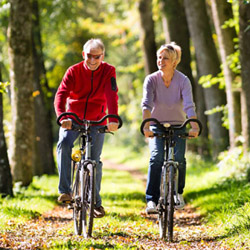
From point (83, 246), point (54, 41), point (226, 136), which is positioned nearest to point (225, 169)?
point (226, 136)

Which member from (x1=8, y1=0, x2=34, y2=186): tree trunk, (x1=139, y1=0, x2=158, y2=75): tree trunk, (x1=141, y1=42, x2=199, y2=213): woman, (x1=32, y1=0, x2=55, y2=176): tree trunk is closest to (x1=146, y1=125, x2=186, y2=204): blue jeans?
(x1=141, y1=42, x2=199, y2=213): woman

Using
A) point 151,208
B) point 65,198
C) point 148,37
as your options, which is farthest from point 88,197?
point 148,37

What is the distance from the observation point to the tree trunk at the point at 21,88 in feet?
34.8

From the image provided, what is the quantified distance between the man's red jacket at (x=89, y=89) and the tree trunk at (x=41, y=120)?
898 centimetres

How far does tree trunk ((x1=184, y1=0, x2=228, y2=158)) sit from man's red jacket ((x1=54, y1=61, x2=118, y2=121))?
841 centimetres

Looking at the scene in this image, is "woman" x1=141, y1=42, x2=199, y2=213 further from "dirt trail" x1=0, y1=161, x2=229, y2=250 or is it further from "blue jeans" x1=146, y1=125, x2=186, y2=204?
"dirt trail" x1=0, y1=161, x2=229, y2=250

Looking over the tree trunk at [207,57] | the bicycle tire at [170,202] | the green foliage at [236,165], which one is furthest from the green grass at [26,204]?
the tree trunk at [207,57]

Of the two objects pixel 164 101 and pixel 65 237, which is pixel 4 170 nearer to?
pixel 65 237

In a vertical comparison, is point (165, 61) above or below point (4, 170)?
above

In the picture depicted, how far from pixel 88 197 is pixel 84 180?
0.20 m

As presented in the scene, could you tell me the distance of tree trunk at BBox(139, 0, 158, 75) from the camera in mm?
16812

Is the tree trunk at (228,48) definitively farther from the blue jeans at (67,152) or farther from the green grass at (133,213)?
the blue jeans at (67,152)

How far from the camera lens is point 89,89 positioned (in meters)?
5.79

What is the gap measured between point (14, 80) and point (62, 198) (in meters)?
5.70
